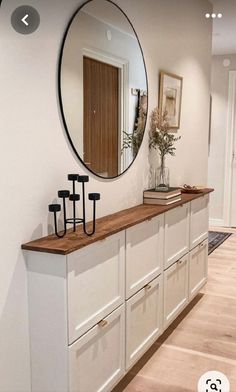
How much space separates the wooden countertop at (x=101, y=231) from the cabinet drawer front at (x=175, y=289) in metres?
0.44

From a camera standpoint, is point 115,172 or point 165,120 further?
point 165,120

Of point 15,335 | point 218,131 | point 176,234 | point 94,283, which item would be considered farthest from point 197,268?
point 218,131

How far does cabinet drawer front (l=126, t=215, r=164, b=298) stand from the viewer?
2.19m

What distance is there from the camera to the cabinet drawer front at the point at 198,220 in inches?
124

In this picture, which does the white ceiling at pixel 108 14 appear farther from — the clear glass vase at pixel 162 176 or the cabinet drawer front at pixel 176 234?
the cabinet drawer front at pixel 176 234

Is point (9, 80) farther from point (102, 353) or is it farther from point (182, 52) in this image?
point (182, 52)

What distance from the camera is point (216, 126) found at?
20.0 feet

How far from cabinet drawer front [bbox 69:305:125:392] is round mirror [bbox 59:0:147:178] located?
824mm

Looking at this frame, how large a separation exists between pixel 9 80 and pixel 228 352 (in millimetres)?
2030

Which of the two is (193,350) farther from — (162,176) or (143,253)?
(162,176)

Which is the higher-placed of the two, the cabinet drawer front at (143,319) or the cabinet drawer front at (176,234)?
the cabinet drawer front at (176,234)

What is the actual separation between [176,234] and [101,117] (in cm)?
96

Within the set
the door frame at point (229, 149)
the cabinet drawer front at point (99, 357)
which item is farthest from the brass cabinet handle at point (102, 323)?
the door frame at point (229, 149)

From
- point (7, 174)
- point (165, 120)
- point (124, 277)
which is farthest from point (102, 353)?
point (165, 120)
